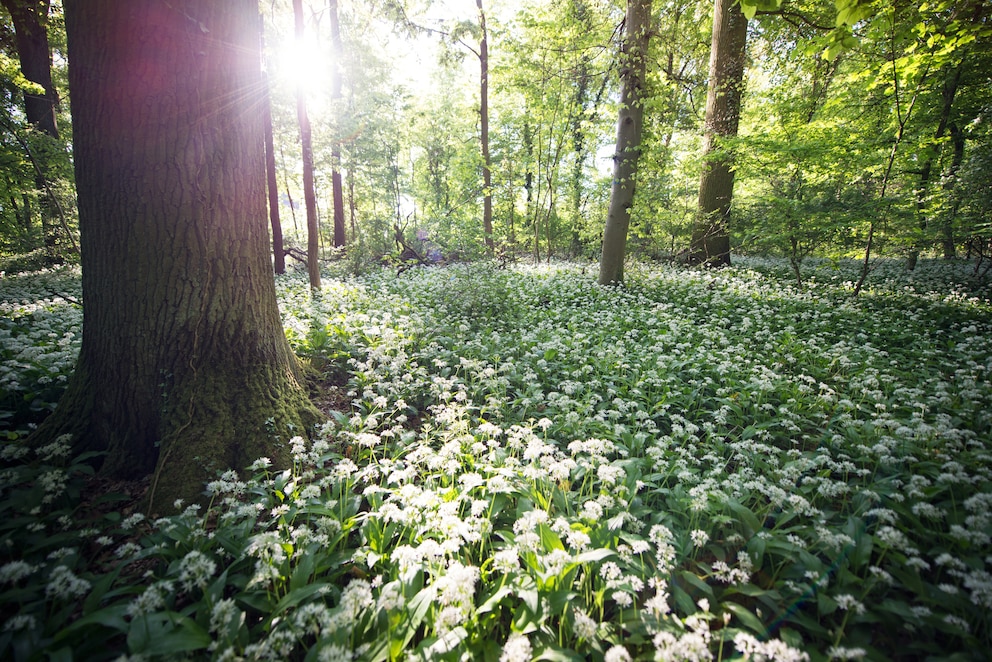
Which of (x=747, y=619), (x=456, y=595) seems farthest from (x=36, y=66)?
(x=747, y=619)

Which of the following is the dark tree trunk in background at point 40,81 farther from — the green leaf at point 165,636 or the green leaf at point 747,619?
the green leaf at point 747,619

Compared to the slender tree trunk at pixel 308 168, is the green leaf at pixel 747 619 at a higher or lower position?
lower

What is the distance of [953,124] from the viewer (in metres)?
10.5

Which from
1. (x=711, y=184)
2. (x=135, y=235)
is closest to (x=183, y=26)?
(x=135, y=235)

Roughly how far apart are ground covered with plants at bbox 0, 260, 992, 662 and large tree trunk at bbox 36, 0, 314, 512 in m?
0.35

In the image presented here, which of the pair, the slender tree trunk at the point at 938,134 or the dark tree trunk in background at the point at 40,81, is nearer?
the slender tree trunk at the point at 938,134

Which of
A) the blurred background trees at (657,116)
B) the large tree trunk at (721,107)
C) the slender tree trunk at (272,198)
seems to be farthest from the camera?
the slender tree trunk at (272,198)

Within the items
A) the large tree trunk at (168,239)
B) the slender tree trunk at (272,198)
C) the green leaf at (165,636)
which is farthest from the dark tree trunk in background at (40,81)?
the green leaf at (165,636)

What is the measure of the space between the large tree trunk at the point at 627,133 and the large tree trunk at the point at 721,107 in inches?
98.4

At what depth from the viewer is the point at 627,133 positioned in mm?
8617

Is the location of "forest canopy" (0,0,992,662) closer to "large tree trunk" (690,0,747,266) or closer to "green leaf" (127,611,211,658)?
"green leaf" (127,611,211,658)

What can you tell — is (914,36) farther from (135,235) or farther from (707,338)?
(135,235)

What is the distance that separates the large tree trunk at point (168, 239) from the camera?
9.09ft

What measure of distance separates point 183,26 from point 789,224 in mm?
9837
